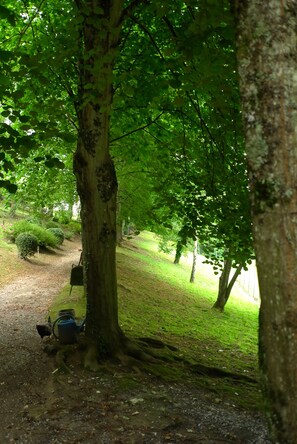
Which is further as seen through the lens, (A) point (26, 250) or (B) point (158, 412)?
(A) point (26, 250)

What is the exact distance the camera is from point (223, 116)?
7.04 meters

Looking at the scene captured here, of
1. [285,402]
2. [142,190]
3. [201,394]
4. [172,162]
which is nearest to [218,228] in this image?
[172,162]

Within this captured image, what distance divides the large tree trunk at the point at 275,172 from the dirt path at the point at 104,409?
9.31 ft

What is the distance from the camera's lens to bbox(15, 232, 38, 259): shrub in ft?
67.6

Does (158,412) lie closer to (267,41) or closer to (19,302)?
(267,41)

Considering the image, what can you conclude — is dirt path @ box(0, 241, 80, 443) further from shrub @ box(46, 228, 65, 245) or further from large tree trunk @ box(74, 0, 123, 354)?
shrub @ box(46, 228, 65, 245)

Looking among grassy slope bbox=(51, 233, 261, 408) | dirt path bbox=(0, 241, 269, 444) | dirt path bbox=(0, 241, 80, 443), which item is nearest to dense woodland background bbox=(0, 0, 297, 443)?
dirt path bbox=(0, 241, 269, 444)

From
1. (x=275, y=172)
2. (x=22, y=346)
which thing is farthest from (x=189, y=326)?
(x=275, y=172)

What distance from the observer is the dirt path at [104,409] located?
4824 millimetres

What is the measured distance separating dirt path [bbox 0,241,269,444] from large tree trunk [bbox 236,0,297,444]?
112 inches

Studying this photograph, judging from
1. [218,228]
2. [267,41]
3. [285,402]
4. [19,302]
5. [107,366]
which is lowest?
[19,302]

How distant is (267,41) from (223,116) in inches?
193


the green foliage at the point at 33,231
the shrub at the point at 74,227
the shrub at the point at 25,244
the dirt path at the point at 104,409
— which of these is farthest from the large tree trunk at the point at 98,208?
the shrub at the point at 74,227

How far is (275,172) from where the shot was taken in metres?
2.26
